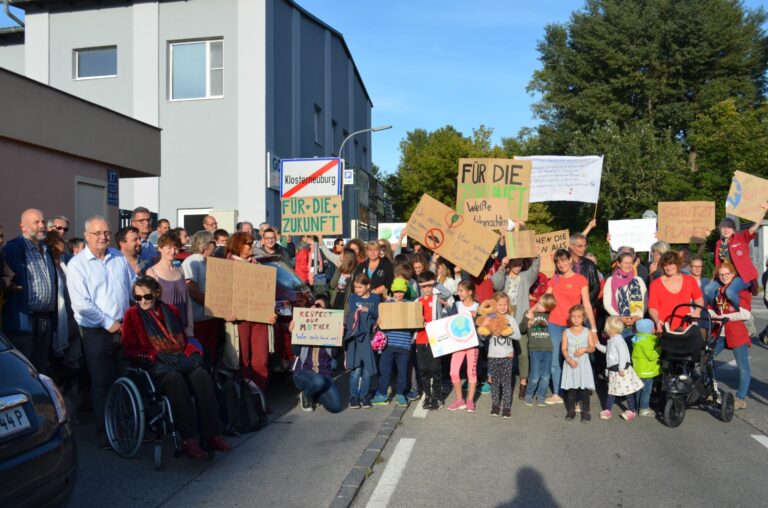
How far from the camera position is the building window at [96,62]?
24.3m

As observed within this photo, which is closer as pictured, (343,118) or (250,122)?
(250,122)

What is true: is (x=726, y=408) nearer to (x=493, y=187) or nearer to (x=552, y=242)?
(x=493, y=187)

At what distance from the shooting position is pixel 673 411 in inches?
300

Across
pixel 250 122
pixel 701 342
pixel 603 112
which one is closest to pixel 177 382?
pixel 701 342

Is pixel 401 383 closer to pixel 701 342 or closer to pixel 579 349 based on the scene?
pixel 579 349

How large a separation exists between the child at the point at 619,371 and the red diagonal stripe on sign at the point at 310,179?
648 centimetres

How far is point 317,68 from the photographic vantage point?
29.6 metres

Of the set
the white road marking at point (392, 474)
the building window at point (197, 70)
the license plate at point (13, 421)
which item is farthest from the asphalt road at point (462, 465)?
the building window at point (197, 70)

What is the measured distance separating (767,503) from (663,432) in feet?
7.09

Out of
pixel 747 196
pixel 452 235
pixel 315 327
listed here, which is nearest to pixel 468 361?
pixel 315 327

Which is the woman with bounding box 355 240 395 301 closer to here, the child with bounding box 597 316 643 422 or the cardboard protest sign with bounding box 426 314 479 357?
the cardboard protest sign with bounding box 426 314 479 357

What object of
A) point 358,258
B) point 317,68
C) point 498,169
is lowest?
point 358,258

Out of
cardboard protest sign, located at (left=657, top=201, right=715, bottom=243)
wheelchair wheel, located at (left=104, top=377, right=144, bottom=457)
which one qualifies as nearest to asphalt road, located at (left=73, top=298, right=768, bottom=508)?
wheelchair wheel, located at (left=104, top=377, right=144, bottom=457)

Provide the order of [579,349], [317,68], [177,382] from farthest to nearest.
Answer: [317,68] → [579,349] → [177,382]
